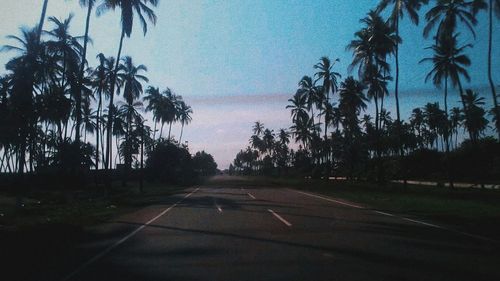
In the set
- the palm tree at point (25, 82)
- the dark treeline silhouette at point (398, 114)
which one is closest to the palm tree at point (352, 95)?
the dark treeline silhouette at point (398, 114)

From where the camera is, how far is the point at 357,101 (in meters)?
70.7

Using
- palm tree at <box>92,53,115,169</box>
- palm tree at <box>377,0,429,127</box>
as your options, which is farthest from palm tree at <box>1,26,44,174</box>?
palm tree at <box>377,0,429,127</box>

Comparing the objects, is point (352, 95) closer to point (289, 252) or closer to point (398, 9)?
point (398, 9)

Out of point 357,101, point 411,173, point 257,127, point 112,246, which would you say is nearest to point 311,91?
point 357,101

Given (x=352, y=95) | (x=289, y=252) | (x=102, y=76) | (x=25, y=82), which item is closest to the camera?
(x=289, y=252)

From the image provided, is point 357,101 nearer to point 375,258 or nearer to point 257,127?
point 375,258

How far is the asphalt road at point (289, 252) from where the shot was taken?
338 inches

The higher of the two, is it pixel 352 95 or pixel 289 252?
pixel 352 95

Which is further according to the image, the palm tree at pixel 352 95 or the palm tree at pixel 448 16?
the palm tree at pixel 352 95

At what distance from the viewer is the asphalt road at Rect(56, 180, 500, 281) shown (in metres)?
Result: 8.59

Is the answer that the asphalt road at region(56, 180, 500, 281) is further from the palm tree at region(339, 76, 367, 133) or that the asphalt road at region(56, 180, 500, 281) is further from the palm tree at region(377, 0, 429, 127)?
the palm tree at region(339, 76, 367, 133)

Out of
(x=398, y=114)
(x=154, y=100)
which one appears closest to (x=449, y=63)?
(x=398, y=114)

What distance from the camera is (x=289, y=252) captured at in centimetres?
1078

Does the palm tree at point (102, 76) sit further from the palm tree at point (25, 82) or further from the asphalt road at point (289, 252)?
the asphalt road at point (289, 252)
